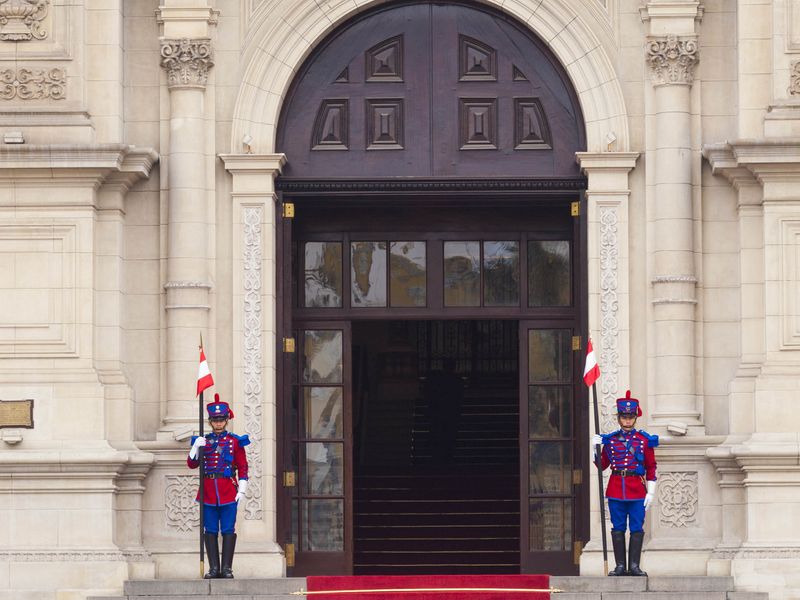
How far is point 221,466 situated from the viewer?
76.8ft

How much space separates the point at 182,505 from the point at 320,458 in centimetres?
192

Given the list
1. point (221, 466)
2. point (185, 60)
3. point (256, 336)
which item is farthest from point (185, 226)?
point (221, 466)

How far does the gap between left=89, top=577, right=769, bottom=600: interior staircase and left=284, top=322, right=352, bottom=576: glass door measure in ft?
8.43

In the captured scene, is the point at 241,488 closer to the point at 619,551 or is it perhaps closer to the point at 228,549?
the point at 228,549

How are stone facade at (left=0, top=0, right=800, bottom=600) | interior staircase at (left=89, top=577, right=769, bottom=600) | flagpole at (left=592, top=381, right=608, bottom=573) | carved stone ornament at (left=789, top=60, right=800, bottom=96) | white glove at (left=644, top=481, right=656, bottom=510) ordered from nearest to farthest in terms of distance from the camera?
interior staircase at (left=89, top=577, right=769, bottom=600)
white glove at (left=644, top=481, right=656, bottom=510)
flagpole at (left=592, top=381, right=608, bottom=573)
stone facade at (left=0, top=0, right=800, bottom=600)
carved stone ornament at (left=789, top=60, right=800, bottom=96)

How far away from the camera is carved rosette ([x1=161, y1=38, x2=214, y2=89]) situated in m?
25.0

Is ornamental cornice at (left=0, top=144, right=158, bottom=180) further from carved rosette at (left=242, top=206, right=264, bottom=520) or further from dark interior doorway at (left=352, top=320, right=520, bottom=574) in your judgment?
dark interior doorway at (left=352, top=320, right=520, bottom=574)

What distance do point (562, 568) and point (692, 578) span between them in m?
2.85

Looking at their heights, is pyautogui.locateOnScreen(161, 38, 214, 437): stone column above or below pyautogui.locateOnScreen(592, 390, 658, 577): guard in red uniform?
above

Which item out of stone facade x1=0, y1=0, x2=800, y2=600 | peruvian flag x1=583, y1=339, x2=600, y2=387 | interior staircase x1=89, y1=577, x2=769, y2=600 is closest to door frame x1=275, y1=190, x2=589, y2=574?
stone facade x1=0, y1=0, x2=800, y2=600

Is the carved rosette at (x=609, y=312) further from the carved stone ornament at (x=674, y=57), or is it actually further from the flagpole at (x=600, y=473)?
the carved stone ornament at (x=674, y=57)

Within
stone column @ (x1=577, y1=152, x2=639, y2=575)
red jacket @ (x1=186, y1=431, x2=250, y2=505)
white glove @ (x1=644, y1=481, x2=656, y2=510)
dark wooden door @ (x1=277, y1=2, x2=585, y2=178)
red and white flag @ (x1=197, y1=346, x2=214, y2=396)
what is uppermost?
dark wooden door @ (x1=277, y1=2, x2=585, y2=178)

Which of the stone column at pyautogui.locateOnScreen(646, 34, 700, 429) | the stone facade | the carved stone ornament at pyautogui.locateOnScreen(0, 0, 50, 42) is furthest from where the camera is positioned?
the carved stone ornament at pyautogui.locateOnScreen(0, 0, 50, 42)

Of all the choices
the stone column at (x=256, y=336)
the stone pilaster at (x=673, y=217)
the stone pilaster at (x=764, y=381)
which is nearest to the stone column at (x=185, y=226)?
the stone column at (x=256, y=336)
